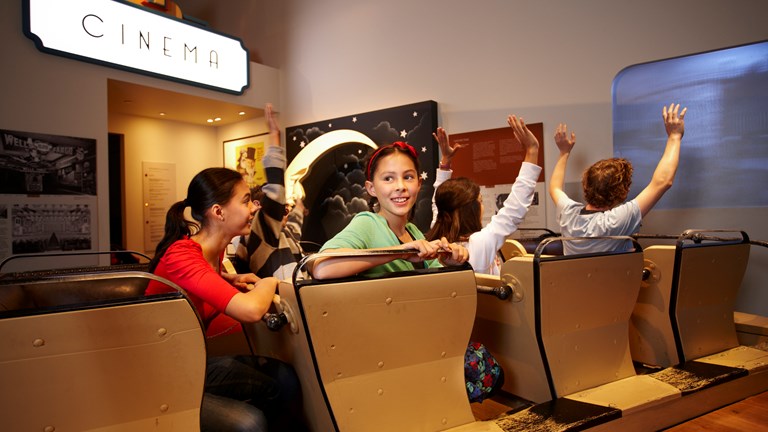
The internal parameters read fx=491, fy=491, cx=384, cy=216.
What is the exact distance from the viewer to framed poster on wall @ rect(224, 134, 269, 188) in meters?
5.66

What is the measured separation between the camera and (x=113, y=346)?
1.12m

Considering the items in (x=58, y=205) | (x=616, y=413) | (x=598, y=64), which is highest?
(x=598, y=64)

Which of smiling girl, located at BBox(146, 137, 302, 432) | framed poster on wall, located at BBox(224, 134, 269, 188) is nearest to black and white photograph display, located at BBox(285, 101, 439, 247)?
framed poster on wall, located at BBox(224, 134, 269, 188)

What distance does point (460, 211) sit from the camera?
2287 mm

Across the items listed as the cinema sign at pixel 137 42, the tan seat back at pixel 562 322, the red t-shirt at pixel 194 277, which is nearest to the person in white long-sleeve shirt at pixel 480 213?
the tan seat back at pixel 562 322

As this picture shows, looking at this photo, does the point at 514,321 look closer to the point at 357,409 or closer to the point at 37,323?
the point at 357,409

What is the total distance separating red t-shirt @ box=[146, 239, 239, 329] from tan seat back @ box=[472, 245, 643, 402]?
103 cm

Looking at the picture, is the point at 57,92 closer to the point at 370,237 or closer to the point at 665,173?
the point at 370,237

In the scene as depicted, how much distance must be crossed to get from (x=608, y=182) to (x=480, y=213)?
2.11 feet

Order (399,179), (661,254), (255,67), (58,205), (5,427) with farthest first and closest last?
(255,67), (58,205), (661,254), (399,179), (5,427)

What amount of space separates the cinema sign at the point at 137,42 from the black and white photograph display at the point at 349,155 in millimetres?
955

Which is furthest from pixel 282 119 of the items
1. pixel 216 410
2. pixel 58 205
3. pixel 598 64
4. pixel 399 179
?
pixel 216 410

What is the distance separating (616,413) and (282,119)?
475 cm

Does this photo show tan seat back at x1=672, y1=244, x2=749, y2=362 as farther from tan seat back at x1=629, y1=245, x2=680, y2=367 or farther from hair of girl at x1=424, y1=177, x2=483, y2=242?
hair of girl at x1=424, y1=177, x2=483, y2=242
